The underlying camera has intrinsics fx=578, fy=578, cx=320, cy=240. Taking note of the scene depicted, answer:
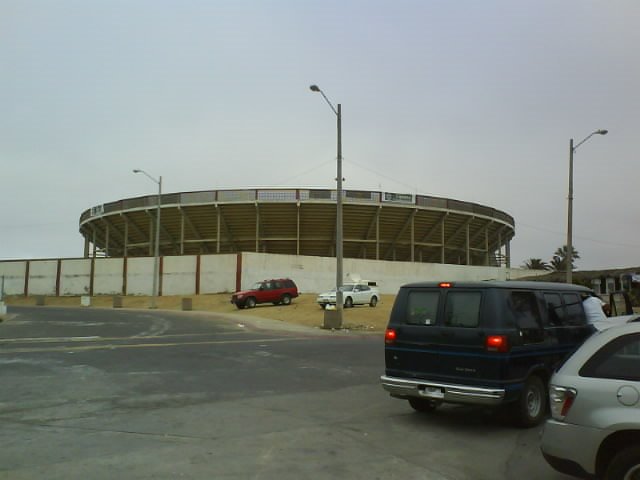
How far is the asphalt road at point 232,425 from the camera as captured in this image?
5.62 m

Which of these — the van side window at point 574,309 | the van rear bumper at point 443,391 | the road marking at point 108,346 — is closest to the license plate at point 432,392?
the van rear bumper at point 443,391

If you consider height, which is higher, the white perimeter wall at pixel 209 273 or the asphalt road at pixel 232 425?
the white perimeter wall at pixel 209 273

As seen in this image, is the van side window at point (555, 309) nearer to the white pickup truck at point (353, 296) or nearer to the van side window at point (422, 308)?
the van side window at point (422, 308)

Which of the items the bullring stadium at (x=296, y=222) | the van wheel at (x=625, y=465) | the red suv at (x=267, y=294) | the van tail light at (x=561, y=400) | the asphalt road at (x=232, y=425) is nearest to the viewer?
the van wheel at (x=625, y=465)

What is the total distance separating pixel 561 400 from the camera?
15.2ft

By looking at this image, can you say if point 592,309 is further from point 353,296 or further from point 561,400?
point 353,296

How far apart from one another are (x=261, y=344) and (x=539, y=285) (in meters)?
11.0

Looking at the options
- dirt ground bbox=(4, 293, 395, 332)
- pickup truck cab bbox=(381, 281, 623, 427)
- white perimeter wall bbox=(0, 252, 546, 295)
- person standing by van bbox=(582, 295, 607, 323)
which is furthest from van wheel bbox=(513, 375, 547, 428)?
white perimeter wall bbox=(0, 252, 546, 295)

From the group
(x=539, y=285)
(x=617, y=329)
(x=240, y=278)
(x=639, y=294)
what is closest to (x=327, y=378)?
(x=539, y=285)

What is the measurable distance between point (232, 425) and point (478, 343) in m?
3.28

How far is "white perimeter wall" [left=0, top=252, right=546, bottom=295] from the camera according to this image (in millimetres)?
→ 47438

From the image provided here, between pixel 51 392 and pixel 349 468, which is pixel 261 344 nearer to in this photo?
pixel 51 392

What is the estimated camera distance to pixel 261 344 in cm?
1769

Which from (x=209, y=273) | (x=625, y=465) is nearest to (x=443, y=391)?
(x=625, y=465)
